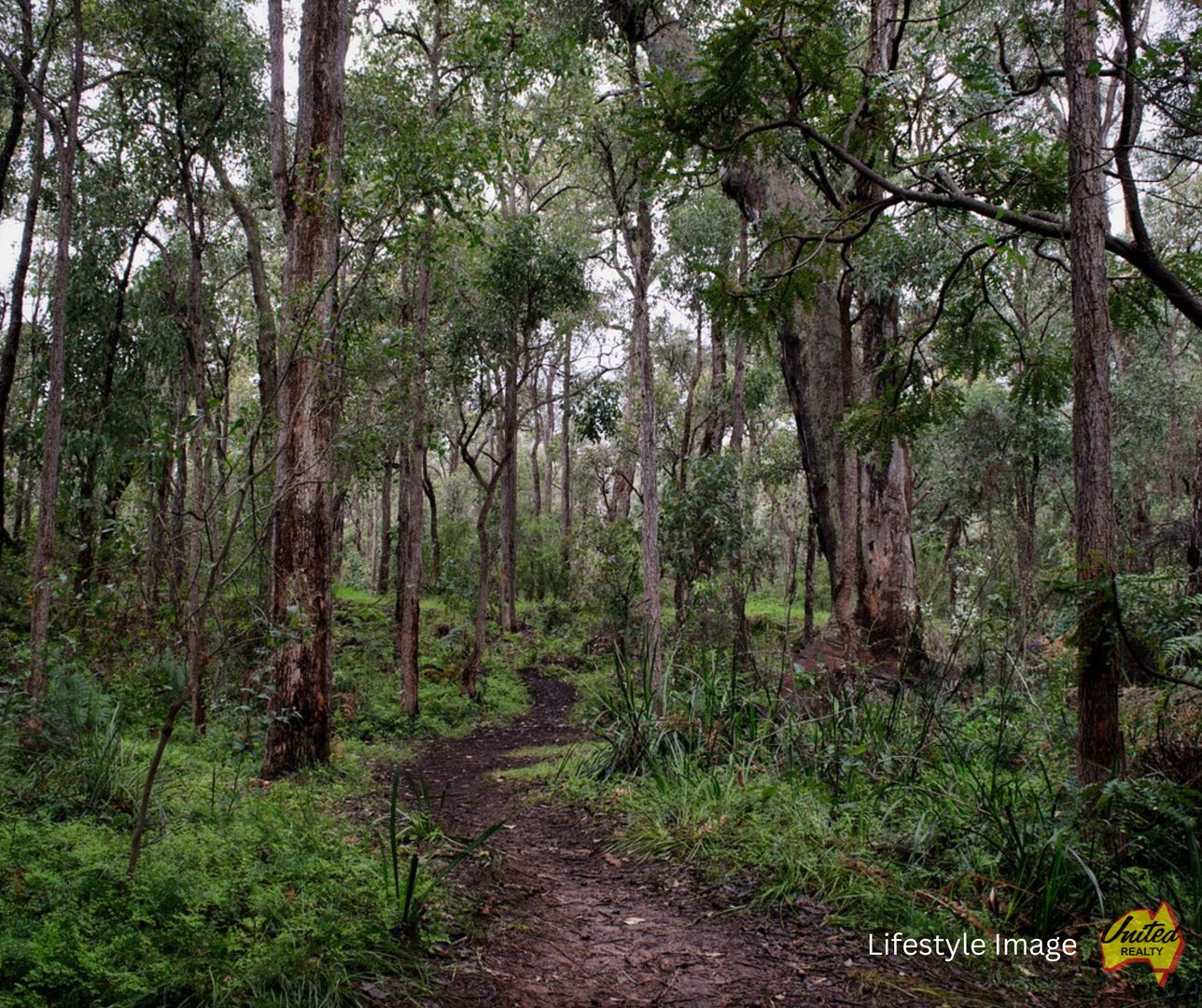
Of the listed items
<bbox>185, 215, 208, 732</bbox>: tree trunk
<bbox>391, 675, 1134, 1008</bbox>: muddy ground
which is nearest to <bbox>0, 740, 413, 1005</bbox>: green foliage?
<bbox>391, 675, 1134, 1008</bbox>: muddy ground

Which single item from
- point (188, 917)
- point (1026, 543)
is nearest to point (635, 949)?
point (188, 917)

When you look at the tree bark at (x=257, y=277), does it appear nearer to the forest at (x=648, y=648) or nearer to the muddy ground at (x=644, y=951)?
the forest at (x=648, y=648)

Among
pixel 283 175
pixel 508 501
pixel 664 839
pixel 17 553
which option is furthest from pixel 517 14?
pixel 17 553

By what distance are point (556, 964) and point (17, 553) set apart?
15.4m

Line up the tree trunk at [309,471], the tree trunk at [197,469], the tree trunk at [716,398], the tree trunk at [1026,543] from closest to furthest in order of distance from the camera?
the tree trunk at [197,469] → the tree trunk at [1026,543] → the tree trunk at [309,471] → the tree trunk at [716,398]

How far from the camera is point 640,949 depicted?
10.5 feet

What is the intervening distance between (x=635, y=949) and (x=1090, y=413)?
117 inches

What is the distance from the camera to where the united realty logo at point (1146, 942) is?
9.04 feet

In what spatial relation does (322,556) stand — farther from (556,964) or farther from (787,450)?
(787,450)

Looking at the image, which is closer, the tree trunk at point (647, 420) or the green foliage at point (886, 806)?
the green foliage at point (886, 806)

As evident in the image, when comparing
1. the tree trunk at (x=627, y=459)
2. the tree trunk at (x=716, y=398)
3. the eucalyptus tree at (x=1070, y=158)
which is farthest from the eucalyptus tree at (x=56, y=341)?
the tree trunk at (x=627, y=459)

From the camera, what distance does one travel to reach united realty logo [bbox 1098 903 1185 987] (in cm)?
276

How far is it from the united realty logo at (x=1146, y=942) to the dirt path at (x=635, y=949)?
0.58 meters

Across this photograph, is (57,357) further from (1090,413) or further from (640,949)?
(1090,413)
